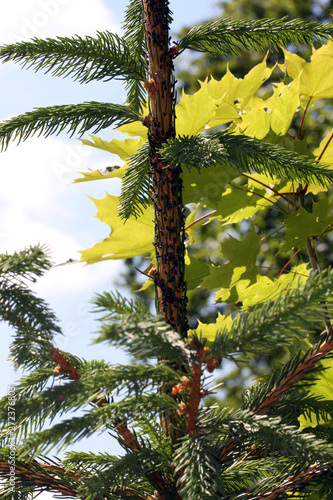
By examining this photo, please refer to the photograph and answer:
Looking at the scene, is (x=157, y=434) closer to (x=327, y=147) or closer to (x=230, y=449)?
(x=230, y=449)

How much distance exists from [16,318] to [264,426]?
217mm

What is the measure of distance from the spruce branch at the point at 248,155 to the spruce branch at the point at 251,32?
0.56 feet

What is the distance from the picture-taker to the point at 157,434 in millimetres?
488

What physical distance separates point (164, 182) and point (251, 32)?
9.9 inches

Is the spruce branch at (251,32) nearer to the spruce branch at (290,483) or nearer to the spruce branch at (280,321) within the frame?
the spruce branch at (280,321)

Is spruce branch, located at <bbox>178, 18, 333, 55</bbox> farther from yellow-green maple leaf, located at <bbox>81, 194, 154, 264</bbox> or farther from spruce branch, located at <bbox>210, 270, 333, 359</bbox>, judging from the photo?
spruce branch, located at <bbox>210, 270, 333, 359</bbox>

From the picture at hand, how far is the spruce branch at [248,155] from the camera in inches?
19.6

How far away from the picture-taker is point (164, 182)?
0.55 metres

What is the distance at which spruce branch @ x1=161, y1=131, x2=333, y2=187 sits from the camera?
499 millimetres

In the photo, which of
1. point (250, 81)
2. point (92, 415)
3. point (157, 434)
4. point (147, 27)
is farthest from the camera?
point (250, 81)

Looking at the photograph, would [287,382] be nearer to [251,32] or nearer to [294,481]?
[294,481]

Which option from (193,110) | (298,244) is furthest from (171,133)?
(298,244)

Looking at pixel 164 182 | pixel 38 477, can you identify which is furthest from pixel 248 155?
pixel 38 477

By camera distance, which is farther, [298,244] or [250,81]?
[250,81]
